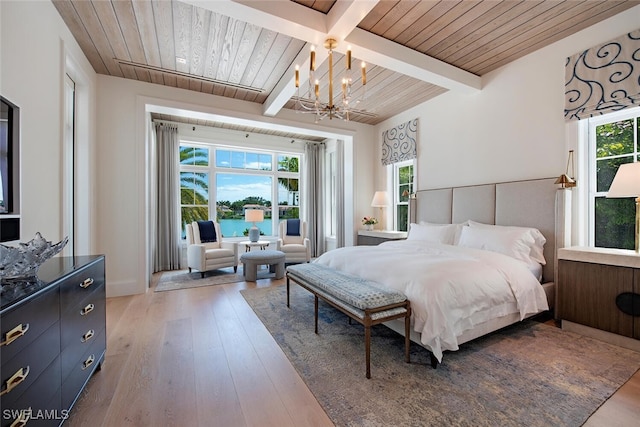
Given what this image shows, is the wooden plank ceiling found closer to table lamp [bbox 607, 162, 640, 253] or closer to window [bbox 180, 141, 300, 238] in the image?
table lamp [bbox 607, 162, 640, 253]

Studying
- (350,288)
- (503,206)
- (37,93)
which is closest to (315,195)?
(503,206)

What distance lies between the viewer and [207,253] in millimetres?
4566

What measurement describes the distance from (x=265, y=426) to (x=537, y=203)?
3351mm

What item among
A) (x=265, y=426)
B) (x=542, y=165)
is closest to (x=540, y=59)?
(x=542, y=165)

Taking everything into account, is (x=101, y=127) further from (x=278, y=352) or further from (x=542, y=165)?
(x=542, y=165)

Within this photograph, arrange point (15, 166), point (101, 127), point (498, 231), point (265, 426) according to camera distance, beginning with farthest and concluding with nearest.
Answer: point (101, 127)
point (498, 231)
point (15, 166)
point (265, 426)

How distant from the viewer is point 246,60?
10.7ft

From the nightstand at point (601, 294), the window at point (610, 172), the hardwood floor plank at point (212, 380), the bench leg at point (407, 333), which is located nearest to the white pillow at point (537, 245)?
the nightstand at point (601, 294)

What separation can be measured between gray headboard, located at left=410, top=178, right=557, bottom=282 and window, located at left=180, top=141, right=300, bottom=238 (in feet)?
11.4

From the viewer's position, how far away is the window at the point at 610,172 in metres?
2.57

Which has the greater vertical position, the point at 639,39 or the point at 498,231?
the point at 639,39

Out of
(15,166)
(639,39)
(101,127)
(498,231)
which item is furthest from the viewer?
(101,127)

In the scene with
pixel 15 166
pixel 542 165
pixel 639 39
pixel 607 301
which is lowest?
pixel 607 301

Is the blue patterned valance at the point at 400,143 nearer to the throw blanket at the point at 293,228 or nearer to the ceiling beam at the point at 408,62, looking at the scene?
the ceiling beam at the point at 408,62
